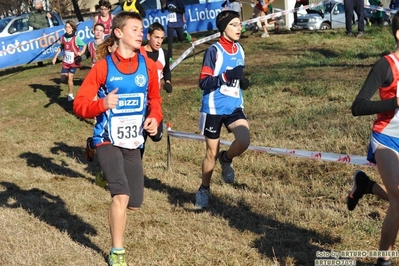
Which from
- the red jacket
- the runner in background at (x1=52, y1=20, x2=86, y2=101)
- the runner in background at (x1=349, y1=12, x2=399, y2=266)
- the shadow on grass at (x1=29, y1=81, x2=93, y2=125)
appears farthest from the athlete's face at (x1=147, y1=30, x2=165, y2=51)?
the shadow on grass at (x1=29, y1=81, x2=93, y2=125)

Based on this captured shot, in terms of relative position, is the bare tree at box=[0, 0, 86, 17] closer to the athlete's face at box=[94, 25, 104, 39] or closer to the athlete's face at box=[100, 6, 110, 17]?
the athlete's face at box=[100, 6, 110, 17]

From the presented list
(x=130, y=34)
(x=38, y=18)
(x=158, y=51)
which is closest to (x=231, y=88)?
(x=130, y=34)

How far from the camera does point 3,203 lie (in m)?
8.02

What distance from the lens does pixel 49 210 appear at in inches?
296

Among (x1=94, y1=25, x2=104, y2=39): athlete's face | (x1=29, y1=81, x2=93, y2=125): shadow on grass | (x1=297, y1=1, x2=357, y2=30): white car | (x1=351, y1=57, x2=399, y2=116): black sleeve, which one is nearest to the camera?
(x1=351, y1=57, x2=399, y2=116): black sleeve

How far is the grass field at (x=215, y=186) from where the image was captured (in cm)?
576

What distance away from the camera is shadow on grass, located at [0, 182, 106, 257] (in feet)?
21.2

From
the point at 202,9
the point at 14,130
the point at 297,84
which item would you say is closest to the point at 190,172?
the point at 297,84

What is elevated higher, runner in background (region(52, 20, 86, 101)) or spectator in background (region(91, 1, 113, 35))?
spectator in background (region(91, 1, 113, 35))

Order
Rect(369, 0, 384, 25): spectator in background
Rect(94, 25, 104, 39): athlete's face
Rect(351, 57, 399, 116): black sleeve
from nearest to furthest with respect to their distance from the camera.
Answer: Rect(351, 57, 399, 116): black sleeve < Rect(94, 25, 104, 39): athlete's face < Rect(369, 0, 384, 25): spectator in background

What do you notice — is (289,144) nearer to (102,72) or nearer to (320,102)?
(320,102)

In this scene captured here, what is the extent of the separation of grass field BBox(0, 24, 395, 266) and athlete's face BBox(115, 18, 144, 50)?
1.80m

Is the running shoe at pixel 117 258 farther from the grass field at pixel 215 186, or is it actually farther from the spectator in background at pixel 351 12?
the spectator in background at pixel 351 12

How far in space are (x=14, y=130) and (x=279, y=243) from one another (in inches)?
362
